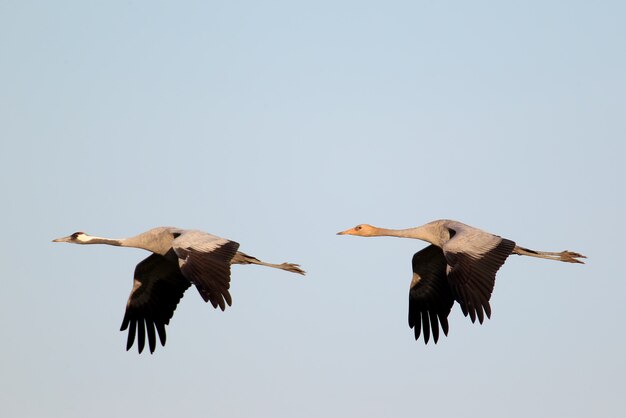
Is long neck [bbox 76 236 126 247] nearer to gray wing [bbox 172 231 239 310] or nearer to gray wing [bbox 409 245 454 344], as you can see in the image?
gray wing [bbox 172 231 239 310]

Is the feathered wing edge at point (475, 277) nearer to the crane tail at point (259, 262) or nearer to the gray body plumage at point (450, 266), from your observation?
Result: the gray body plumage at point (450, 266)

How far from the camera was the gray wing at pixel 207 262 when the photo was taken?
19.4 metres

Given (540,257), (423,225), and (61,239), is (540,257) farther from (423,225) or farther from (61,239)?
(61,239)

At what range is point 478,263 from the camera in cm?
2000

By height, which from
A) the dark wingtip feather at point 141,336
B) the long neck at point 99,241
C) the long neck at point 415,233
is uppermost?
the long neck at point 415,233

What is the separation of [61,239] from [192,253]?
449 centimetres

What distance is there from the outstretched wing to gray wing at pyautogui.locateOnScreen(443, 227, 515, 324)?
512cm

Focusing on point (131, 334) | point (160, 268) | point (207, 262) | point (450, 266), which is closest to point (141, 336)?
point (131, 334)

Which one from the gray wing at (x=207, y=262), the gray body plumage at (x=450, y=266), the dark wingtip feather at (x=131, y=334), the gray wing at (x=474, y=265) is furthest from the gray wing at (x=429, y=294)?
the dark wingtip feather at (x=131, y=334)

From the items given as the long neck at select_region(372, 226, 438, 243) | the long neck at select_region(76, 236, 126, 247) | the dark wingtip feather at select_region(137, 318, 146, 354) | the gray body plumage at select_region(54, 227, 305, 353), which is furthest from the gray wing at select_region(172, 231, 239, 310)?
the long neck at select_region(372, 226, 438, 243)

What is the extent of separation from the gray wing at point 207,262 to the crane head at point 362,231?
352cm

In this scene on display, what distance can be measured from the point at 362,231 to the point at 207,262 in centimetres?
447

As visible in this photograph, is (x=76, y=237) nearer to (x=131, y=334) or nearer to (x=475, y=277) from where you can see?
(x=131, y=334)

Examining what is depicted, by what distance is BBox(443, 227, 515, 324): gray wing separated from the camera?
19328 mm
